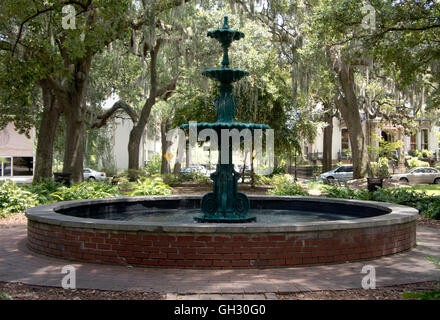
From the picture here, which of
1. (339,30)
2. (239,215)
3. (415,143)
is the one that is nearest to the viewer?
(239,215)

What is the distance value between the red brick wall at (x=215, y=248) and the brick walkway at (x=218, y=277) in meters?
0.16

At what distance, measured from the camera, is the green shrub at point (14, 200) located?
1283 centimetres

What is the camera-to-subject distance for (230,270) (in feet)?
20.7

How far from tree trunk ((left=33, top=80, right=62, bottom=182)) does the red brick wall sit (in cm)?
1507

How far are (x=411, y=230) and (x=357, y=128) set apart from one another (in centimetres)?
1966

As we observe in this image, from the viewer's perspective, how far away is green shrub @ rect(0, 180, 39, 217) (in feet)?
42.1

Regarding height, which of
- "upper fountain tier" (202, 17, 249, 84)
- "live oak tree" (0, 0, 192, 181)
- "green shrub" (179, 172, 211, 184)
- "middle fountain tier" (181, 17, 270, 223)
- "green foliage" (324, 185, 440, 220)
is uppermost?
"live oak tree" (0, 0, 192, 181)

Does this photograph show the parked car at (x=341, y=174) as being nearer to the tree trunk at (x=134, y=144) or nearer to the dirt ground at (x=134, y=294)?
the tree trunk at (x=134, y=144)

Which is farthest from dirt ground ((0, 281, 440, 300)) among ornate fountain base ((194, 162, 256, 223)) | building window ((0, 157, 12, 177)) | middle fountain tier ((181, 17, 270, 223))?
building window ((0, 157, 12, 177))

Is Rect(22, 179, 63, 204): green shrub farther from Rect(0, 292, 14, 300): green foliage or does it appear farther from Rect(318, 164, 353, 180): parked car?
Rect(318, 164, 353, 180): parked car

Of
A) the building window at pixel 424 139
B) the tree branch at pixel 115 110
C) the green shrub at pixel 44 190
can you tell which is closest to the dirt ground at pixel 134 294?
the green shrub at pixel 44 190

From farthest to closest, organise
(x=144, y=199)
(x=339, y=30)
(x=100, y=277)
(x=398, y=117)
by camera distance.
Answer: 1. (x=398, y=117)
2. (x=339, y=30)
3. (x=144, y=199)
4. (x=100, y=277)
